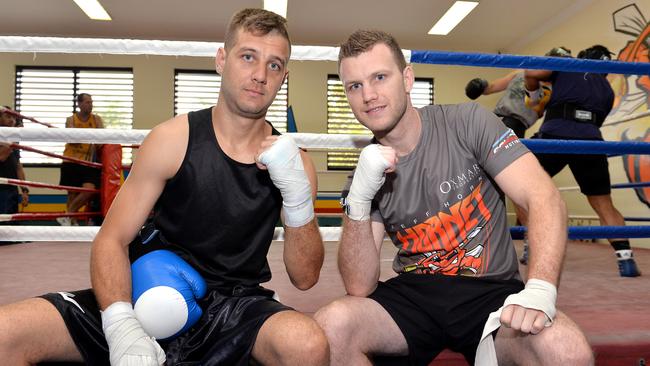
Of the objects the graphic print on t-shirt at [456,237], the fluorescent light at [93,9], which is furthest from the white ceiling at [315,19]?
the graphic print on t-shirt at [456,237]

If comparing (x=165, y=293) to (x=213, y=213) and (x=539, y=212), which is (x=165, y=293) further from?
(x=539, y=212)

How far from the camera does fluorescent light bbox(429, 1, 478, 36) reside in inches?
260

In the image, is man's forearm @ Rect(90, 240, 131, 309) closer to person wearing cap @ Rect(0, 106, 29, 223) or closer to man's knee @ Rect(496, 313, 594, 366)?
man's knee @ Rect(496, 313, 594, 366)

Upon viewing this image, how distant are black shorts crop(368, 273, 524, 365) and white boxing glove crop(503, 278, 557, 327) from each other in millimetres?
161

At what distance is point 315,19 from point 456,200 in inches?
258

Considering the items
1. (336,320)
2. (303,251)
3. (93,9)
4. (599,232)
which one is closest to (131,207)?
(303,251)

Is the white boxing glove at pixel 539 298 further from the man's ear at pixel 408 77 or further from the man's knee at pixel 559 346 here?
the man's ear at pixel 408 77

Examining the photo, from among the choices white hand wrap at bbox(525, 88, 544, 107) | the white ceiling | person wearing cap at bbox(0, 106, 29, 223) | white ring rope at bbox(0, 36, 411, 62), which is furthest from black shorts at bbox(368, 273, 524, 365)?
the white ceiling

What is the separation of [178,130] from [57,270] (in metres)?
1.67

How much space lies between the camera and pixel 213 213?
3.98 feet

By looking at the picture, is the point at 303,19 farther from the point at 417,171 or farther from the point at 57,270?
the point at 417,171

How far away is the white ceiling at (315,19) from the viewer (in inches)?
264

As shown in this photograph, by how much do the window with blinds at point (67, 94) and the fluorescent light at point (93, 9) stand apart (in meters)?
1.29

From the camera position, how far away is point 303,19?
729 cm
